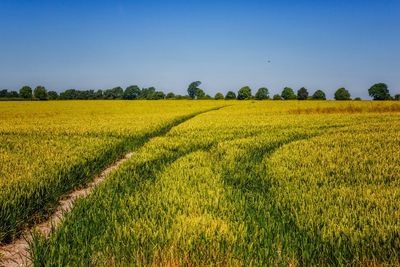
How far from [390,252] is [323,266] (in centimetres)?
76

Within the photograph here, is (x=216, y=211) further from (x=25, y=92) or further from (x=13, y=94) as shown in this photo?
(x=13, y=94)

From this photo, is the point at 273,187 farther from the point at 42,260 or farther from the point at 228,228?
the point at 42,260

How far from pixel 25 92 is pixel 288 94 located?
92485 mm

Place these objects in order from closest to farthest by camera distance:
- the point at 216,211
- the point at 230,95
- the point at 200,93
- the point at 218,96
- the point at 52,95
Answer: the point at 216,211, the point at 52,95, the point at 218,96, the point at 230,95, the point at 200,93

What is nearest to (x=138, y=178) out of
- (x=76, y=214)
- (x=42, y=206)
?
(x=42, y=206)

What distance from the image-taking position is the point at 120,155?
12031 mm

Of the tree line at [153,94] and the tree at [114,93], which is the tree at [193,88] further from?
the tree at [114,93]

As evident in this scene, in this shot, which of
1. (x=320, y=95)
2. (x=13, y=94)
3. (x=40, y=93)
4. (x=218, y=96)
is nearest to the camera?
(x=40, y=93)

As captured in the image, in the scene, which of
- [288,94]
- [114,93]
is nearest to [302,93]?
[288,94]

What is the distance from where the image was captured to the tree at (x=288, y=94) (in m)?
122

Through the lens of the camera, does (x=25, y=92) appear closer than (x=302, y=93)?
Yes

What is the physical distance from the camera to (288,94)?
122m

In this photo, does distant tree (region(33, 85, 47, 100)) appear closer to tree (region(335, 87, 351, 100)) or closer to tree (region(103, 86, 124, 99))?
tree (region(103, 86, 124, 99))

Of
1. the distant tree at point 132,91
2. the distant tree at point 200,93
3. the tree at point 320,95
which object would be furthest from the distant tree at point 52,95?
the tree at point 320,95
